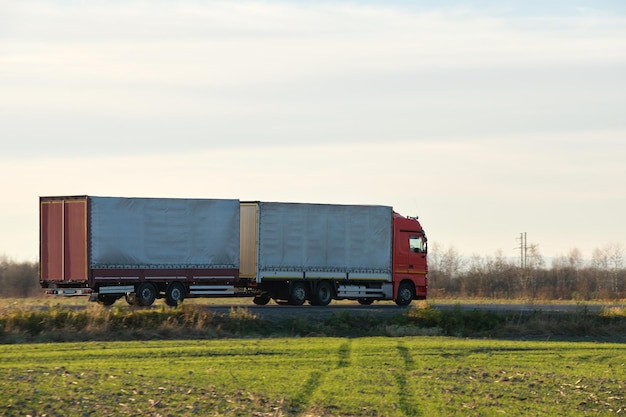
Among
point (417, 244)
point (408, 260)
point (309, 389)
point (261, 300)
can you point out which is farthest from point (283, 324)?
point (417, 244)

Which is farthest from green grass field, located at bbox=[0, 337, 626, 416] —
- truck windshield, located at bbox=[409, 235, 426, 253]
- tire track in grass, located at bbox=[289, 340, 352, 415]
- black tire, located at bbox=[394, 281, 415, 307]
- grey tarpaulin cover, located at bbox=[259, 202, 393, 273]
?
truck windshield, located at bbox=[409, 235, 426, 253]

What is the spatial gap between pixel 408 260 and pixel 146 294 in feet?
35.6

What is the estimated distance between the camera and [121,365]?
19141 millimetres

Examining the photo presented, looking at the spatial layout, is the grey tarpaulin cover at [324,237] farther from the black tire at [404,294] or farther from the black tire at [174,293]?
the black tire at [174,293]

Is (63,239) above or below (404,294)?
above

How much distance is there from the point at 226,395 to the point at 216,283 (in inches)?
807

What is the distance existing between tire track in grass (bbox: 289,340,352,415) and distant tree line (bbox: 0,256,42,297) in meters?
38.0

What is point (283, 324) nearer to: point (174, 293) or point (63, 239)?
point (174, 293)

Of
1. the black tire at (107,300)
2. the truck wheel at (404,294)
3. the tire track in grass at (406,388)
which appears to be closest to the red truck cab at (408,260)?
the truck wheel at (404,294)

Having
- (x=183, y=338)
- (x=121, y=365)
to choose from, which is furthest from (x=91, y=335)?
(x=121, y=365)

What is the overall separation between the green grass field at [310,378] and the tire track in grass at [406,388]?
1.0 inches

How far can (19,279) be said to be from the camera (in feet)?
196

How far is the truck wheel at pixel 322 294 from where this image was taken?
3772 centimetres

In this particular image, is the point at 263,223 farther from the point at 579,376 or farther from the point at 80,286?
the point at 579,376
